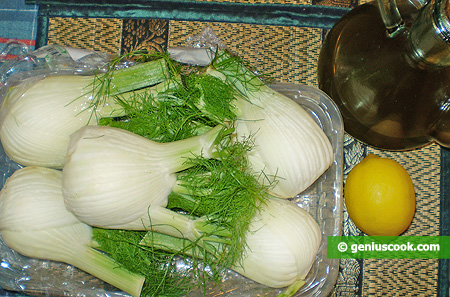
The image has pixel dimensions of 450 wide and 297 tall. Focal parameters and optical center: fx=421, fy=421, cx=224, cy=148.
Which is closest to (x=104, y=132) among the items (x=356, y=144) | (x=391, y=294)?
(x=356, y=144)

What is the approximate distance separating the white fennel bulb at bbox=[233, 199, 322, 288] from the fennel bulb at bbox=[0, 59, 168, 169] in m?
0.32

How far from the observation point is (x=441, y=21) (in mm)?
625

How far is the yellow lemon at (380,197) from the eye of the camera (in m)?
0.77

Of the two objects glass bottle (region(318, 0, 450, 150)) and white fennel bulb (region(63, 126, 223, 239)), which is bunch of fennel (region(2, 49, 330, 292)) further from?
glass bottle (region(318, 0, 450, 150))

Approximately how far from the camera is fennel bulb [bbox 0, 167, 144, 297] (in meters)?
0.73

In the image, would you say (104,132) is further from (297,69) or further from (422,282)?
(422,282)

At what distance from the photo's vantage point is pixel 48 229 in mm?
746

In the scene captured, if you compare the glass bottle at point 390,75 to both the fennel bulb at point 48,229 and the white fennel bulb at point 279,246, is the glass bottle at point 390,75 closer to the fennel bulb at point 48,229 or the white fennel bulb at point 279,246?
the white fennel bulb at point 279,246

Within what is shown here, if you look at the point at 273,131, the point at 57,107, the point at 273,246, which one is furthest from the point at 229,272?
the point at 57,107

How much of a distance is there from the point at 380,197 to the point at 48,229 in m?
0.60

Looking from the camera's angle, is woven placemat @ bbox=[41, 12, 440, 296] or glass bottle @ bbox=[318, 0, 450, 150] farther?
woven placemat @ bbox=[41, 12, 440, 296]

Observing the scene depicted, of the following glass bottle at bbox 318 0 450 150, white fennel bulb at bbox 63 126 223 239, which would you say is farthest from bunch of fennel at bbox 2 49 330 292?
glass bottle at bbox 318 0 450 150

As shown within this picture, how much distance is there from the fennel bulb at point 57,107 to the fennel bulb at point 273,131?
14 cm

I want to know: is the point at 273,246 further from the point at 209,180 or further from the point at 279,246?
the point at 209,180
